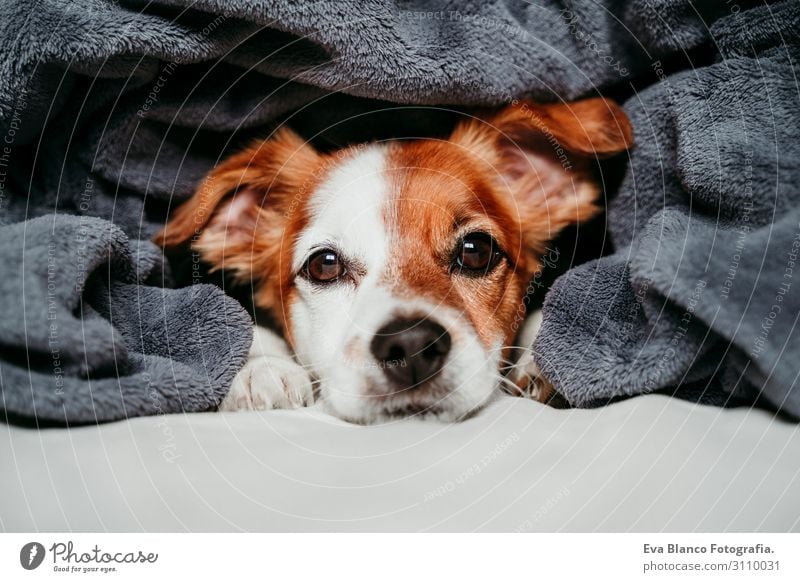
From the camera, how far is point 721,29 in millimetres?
818

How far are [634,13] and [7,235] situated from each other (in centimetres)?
85

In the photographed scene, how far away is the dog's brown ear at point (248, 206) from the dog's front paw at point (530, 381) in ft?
1.28

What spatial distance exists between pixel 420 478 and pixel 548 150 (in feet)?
1.76

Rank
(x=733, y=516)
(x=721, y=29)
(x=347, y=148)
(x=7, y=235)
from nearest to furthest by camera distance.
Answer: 1. (x=733, y=516)
2. (x=7, y=235)
3. (x=721, y=29)
4. (x=347, y=148)

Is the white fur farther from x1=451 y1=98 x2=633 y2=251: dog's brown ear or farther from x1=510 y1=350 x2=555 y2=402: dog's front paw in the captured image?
x1=451 y1=98 x2=633 y2=251: dog's brown ear

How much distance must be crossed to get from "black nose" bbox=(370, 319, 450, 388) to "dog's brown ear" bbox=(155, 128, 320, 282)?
280mm

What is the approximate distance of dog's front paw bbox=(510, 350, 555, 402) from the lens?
79 cm
